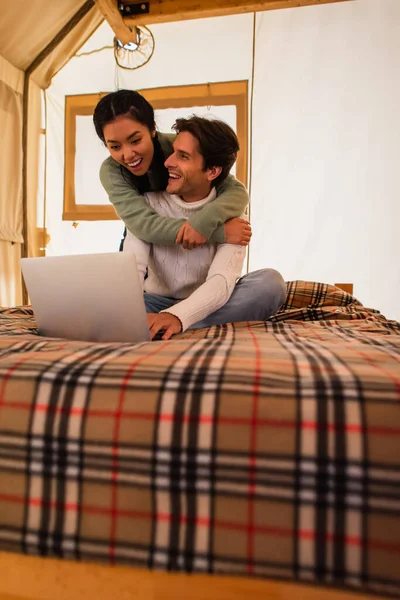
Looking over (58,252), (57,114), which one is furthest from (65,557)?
(57,114)

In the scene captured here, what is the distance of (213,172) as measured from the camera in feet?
4.09

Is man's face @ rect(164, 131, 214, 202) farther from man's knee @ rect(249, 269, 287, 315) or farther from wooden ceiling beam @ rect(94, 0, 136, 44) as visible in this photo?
wooden ceiling beam @ rect(94, 0, 136, 44)

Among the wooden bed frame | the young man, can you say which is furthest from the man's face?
the wooden bed frame

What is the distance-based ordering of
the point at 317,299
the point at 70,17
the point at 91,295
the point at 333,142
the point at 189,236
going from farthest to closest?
the point at 70,17, the point at 333,142, the point at 317,299, the point at 189,236, the point at 91,295

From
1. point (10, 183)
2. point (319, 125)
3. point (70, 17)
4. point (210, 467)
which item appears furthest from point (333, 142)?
point (210, 467)

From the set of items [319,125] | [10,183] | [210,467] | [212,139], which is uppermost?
[319,125]

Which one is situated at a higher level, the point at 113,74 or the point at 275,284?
the point at 113,74

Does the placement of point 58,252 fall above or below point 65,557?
above

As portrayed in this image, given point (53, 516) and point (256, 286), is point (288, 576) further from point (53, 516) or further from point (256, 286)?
point (256, 286)

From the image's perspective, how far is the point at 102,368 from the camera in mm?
447

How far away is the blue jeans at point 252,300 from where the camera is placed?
44.1 inches

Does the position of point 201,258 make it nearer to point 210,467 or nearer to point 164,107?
point 210,467

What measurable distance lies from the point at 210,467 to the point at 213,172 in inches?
39.9

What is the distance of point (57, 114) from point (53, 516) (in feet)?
10.0
